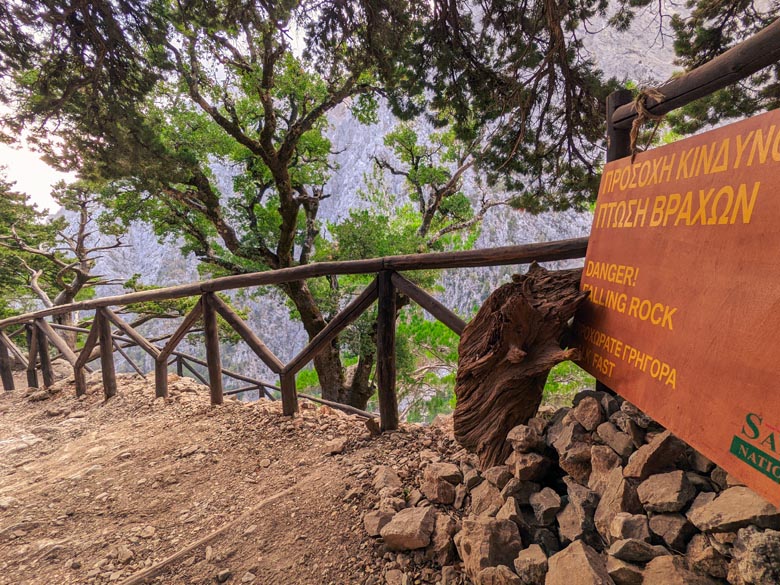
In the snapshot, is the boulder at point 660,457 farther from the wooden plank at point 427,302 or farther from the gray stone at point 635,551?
the wooden plank at point 427,302

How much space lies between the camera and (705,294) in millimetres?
759

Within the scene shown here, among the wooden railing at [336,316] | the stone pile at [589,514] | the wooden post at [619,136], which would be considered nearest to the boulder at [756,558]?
the stone pile at [589,514]

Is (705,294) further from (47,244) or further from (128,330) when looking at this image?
(47,244)

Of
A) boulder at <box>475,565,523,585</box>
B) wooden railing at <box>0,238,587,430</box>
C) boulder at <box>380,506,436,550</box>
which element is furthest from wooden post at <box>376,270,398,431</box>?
boulder at <box>475,565,523,585</box>

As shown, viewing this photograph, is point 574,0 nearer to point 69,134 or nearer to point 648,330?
point 648,330

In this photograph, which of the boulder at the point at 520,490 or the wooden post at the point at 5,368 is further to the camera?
the wooden post at the point at 5,368

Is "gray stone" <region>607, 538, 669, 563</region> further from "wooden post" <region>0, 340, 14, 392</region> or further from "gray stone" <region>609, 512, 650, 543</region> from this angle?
"wooden post" <region>0, 340, 14, 392</region>

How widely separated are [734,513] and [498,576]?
535mm

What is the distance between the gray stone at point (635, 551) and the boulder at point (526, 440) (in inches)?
14.6

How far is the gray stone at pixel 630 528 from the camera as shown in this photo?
817 millimetres

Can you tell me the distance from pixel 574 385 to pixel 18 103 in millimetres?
10870

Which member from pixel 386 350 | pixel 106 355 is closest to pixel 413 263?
pixel 386 350

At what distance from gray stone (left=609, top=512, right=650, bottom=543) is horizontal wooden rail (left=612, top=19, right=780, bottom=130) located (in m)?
1.04

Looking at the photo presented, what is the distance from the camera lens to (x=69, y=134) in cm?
290
